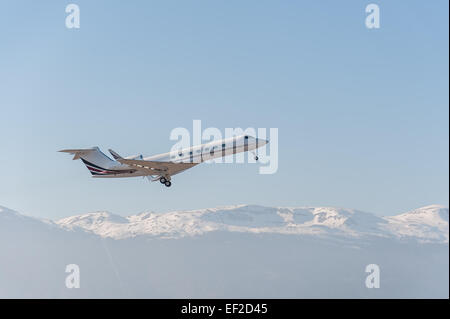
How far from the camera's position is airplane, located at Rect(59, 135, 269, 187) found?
8356 cm

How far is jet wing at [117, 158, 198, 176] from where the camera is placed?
8875 cm

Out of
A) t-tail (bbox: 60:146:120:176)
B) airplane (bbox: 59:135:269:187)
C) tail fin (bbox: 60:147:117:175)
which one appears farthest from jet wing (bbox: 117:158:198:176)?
tail fin (bbox: 60:147:117:175)

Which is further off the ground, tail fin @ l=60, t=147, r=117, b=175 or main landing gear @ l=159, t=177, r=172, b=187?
tail fin @ l=60, t=147, r=117, b=175

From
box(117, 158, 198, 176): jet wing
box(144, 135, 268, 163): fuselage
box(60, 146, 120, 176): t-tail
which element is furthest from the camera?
box(60, 146, 120, 176): t-tail

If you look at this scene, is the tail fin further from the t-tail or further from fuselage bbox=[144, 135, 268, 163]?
fuselage bbox=[144, 135, 268, 163]

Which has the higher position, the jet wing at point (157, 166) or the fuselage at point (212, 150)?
the fuselage at point (212, 150)

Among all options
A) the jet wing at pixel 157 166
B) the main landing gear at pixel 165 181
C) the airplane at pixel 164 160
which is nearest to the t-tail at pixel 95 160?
the airplane at pixel 164 160

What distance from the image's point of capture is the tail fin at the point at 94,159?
3866 inches

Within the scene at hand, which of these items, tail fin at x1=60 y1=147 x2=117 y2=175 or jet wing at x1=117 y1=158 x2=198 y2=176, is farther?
tail fin at x1=60 y1=147 x2=117 y2=175

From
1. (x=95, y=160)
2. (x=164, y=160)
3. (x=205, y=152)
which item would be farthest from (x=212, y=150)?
(x=95, y=160)

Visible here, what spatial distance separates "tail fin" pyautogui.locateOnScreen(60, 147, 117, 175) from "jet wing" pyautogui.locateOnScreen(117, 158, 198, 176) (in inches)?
328

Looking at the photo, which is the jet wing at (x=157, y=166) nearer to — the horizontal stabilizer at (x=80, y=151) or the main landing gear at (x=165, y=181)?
the main landing gear at (x=165, y=181)

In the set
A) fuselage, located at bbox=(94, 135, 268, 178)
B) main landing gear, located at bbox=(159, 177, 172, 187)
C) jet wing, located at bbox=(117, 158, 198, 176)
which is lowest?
main landing gear, located at bbox=(159, 177, 172, 187)

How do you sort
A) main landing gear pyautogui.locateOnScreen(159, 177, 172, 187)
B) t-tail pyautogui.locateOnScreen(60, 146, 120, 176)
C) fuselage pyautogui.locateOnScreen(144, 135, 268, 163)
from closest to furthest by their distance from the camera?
1. fuselage pyautogui.locateOnScreen(144, 135, 268, 163)
2. main landing gear pyautogui.locateOnScreen(159, 177, 172, 187)
3. t-tail pyautogui.locateOnScreen(60, 146, 120, 176)
